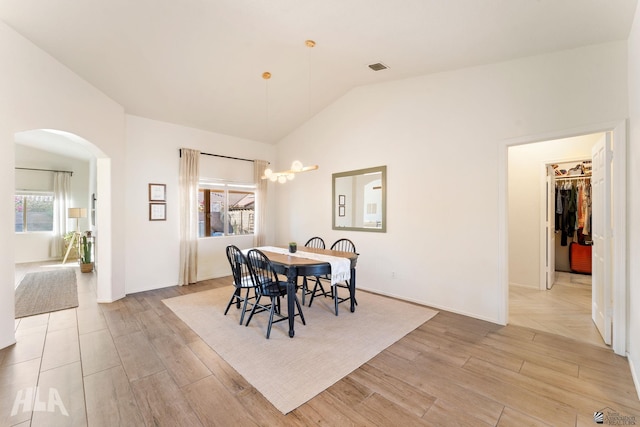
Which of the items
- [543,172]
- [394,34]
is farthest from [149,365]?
[543,172]

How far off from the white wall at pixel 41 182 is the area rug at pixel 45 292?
208 cm

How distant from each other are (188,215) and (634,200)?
5897 millimetres

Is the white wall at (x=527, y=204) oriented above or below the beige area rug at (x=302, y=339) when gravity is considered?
above

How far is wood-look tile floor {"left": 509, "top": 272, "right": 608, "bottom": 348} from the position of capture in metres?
3.11

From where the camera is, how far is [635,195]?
2.27 meters

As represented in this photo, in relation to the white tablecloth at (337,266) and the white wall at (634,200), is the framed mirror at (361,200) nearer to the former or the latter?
the white tablecloth at (337,266)

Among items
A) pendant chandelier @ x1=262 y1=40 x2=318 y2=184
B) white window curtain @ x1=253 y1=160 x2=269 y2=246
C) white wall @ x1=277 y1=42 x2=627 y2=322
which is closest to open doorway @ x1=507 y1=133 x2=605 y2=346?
white wall @ x1=277 y1=42 x2=627 y2=322

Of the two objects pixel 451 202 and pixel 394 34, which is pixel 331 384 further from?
pixel 394 34

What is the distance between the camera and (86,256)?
6.30 meters

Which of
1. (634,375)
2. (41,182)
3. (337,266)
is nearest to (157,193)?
(337,266)

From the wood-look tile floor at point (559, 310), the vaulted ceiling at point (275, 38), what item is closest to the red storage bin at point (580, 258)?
the wood-look tile floor at point (559, 310)

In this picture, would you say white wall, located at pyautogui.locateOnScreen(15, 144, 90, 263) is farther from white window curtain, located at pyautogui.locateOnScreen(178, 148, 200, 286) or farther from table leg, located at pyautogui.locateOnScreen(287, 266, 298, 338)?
table leg, located at pyautogui.locateOnScreen(287, 266, 298, 338)

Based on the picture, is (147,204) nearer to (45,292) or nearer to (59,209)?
(45,292)

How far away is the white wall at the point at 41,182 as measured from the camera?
7160 millimetres
